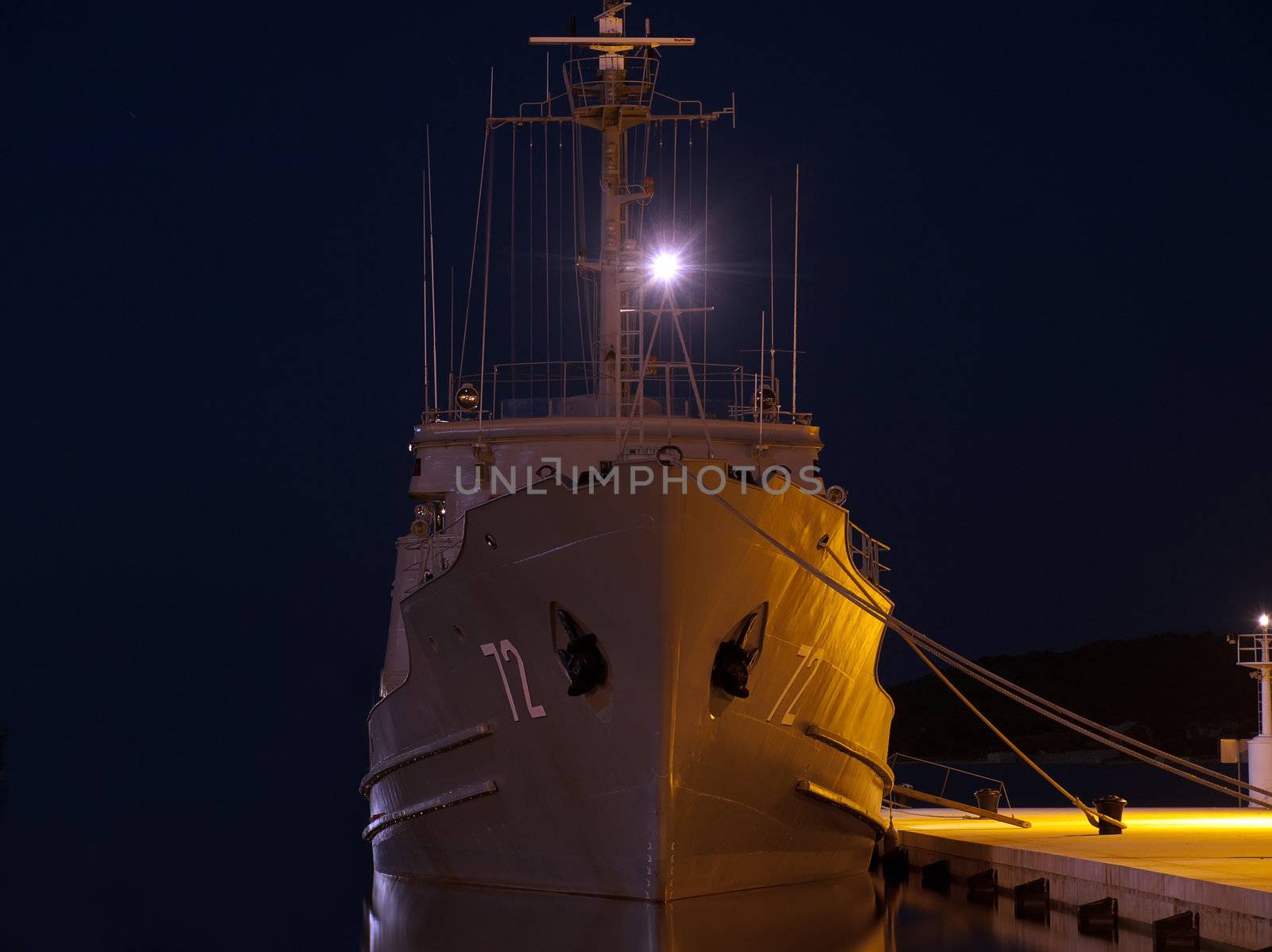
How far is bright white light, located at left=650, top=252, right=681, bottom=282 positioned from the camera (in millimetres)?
18344

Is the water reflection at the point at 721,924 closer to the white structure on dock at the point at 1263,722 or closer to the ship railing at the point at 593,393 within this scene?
the ship railing at the point at 593,393

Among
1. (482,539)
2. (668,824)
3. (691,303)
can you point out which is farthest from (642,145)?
(668,824)

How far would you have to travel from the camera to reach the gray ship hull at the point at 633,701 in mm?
13375

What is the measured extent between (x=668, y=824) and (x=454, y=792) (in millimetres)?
2573

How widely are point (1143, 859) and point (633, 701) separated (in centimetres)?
510

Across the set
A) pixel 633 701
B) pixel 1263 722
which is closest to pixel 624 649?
pixel 633 701

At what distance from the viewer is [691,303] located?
66.3 ft

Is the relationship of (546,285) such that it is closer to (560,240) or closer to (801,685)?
(560,240)

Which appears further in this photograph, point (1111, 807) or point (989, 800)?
point (989, 800)

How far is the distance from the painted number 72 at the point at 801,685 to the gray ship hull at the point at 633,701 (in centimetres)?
2

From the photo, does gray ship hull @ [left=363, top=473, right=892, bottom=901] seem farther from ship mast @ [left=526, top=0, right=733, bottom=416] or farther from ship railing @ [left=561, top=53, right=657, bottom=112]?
ship railing @ [left=561, top=53, right=657, bottom=112]

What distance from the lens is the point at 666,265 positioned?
18.4 meters

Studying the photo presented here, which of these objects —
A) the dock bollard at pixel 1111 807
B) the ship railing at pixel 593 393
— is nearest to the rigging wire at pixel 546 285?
the ship railing at pixel 593 393

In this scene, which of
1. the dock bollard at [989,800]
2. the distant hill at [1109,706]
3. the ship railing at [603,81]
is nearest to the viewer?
the ship railing at [603,81]
